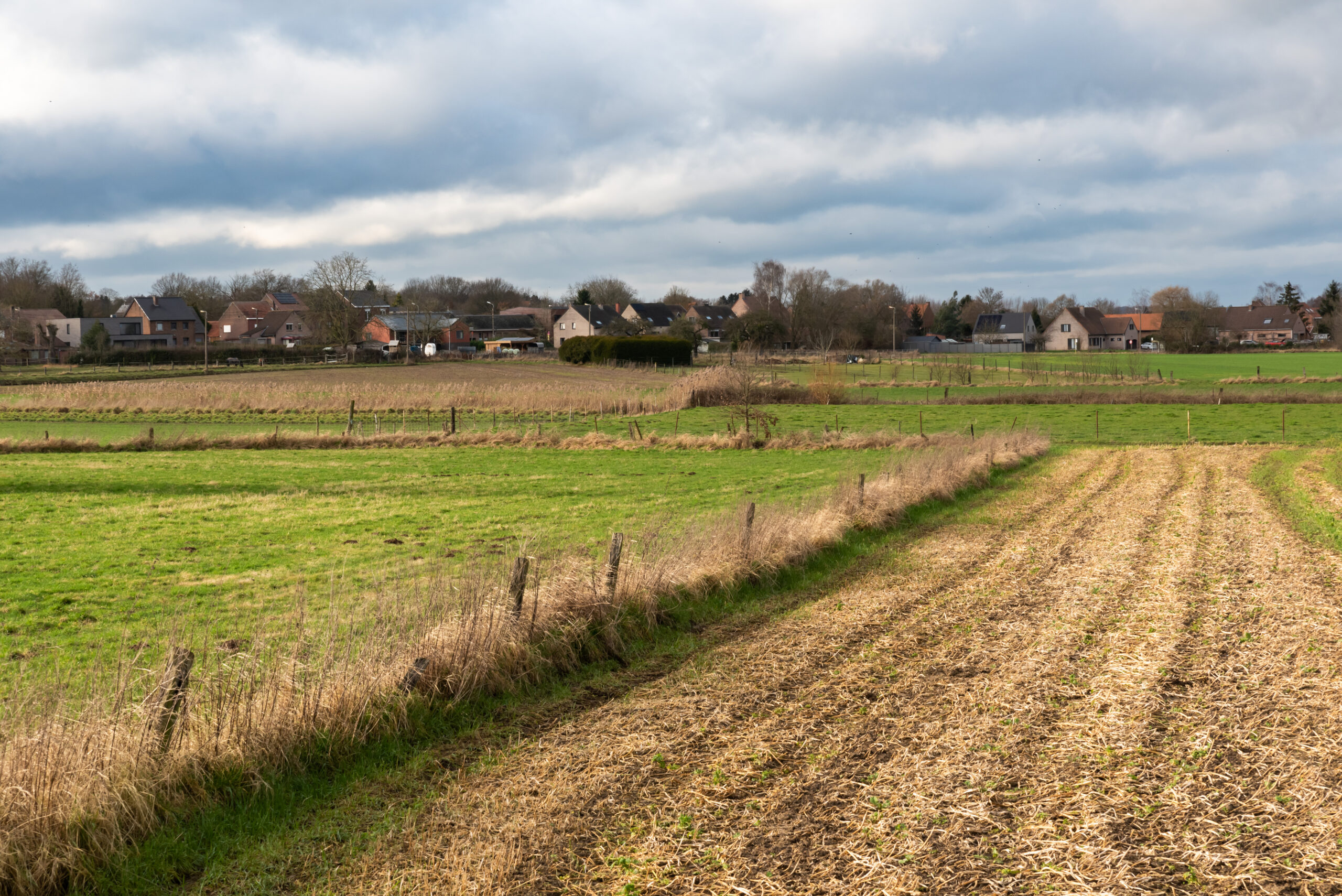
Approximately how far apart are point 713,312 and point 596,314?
86.3ft

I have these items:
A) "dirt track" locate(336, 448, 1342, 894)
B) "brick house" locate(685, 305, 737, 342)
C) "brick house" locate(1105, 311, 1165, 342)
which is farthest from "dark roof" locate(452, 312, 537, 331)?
"dirt track" locate(336, 448, 1342, 894)

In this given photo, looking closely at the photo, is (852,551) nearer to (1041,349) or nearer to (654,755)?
(654,755)

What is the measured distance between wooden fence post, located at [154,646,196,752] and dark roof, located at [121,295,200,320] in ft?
456

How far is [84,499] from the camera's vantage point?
23188 mm

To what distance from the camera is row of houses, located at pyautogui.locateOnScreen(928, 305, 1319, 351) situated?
141 metres

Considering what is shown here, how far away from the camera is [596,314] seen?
13775cm

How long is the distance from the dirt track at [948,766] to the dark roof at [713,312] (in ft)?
462

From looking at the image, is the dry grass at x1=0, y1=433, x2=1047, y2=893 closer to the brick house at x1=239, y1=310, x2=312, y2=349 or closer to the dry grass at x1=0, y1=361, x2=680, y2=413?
the dry grass at x1=0, y1=361, x2=680, y2=413

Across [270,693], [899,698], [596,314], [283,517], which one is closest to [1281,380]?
[283,517]

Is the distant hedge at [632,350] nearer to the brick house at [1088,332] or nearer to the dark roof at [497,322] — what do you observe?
the dark roof at [497,322]

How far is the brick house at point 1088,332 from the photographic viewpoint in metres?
141

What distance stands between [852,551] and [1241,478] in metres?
15.6

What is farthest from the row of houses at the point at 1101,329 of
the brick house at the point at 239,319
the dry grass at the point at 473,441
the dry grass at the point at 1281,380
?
the dry grass at the point at 473,441

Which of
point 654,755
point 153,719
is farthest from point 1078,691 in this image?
point 153,719
